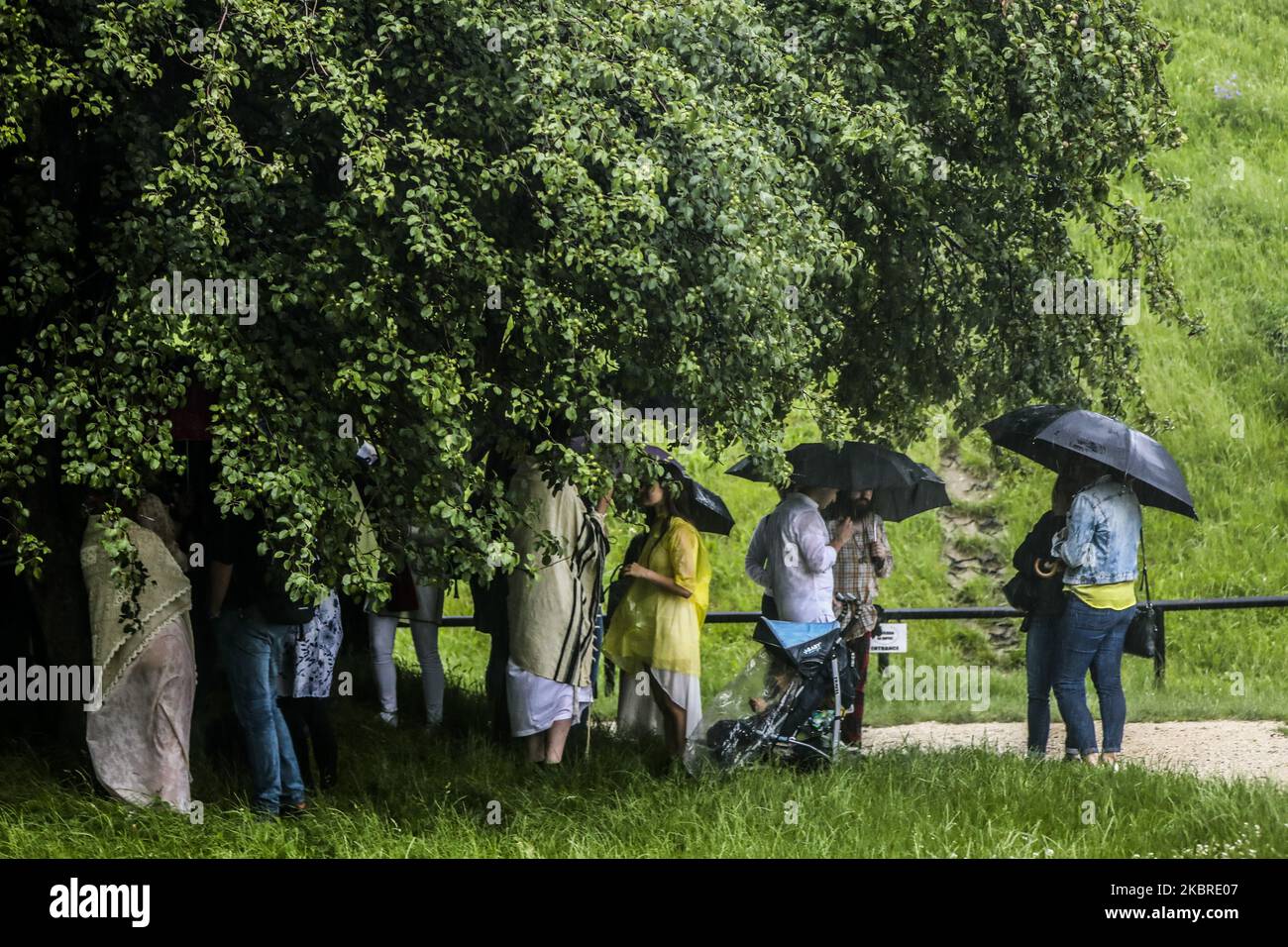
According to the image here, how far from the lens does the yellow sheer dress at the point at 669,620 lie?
29.0 ft

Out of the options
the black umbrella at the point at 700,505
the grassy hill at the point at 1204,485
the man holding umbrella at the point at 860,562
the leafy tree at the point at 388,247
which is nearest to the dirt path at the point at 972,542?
the grassy hill at the point at 1204,485

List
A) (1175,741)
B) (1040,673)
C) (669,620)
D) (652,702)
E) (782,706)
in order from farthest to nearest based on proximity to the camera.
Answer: (1175,741)
(652,702)
(1040,673)
(669,620)
(782,706)

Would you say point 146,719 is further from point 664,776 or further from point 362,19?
point 362,19

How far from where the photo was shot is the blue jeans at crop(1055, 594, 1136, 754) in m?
8.88

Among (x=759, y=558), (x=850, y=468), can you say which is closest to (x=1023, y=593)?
(x=850, y=468)

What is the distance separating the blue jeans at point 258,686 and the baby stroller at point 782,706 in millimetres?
2129

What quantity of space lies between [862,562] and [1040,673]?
122 cm

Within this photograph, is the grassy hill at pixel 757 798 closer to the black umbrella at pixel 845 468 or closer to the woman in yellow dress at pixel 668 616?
the woman in yellow dress at pixel 668 616

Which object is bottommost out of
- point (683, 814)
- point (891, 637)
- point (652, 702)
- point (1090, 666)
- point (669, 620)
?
point (683, 814)

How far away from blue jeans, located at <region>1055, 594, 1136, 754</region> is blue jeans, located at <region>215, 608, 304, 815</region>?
4.22 metres

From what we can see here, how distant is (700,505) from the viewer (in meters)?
9.05

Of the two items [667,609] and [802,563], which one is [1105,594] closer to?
[802,563]
